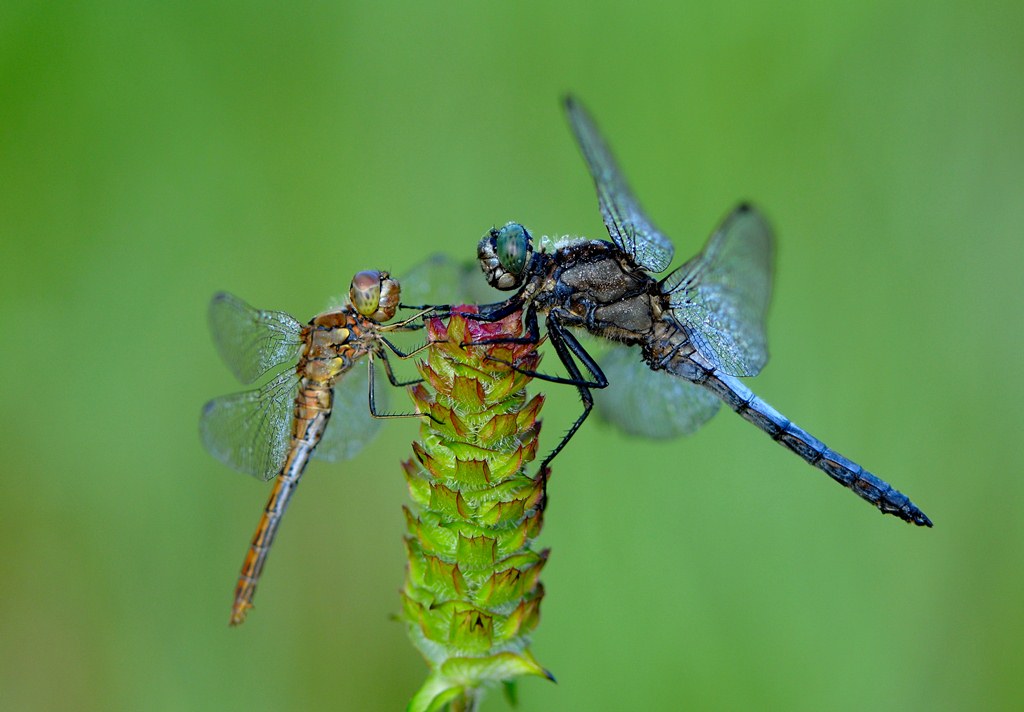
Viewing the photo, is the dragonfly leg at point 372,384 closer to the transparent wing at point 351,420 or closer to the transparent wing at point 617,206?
the transparent wing at point 351,420

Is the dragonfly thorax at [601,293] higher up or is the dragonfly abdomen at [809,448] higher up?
the dragonfly thorax at [601,293]

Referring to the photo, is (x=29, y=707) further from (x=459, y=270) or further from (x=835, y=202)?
(x=835, y=202)

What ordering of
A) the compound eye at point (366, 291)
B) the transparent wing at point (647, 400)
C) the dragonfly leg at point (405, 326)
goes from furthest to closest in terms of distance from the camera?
the transparent wing at point (647, 400)
the dragonfly leg at point (405, 326)
the compound eye at point (366, 291)

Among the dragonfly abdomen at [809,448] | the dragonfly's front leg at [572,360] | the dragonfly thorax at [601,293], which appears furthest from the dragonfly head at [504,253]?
the dragonfly abdomen at [809,448]

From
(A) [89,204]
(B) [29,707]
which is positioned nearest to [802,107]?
(A) [89,204]

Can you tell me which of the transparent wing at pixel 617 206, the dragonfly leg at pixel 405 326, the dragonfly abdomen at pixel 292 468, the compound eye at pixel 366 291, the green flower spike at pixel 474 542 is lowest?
the green flower spike at pixel 474 542

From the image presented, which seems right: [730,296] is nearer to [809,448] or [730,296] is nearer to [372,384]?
[809,448]

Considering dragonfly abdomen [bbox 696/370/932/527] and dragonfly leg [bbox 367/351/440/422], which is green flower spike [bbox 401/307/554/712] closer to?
dragonfly leg [bbox 367/351/440/422]

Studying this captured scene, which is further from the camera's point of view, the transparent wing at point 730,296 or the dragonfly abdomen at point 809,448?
the transparent wing at point 730,296
